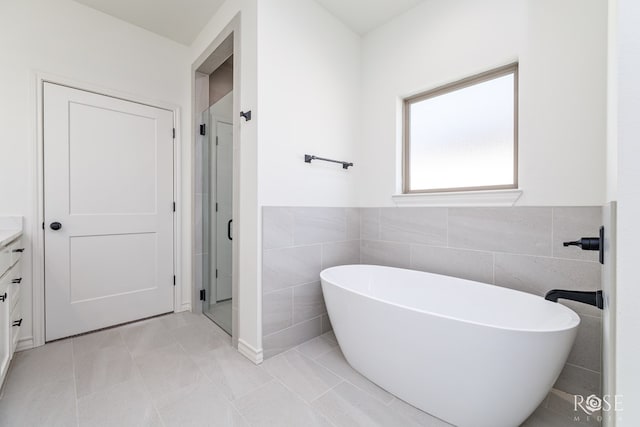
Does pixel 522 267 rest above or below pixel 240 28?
below

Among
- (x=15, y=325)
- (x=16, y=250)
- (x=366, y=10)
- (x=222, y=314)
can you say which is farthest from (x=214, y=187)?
(x=366, y=10)

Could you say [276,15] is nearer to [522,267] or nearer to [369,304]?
[369,304]

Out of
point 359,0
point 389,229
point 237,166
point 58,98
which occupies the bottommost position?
point 389,229

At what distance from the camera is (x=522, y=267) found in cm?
165

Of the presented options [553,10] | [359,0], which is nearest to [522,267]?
[553,10]

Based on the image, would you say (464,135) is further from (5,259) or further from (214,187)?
(5,259)

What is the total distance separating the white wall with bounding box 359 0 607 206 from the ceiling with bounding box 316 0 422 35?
102mm

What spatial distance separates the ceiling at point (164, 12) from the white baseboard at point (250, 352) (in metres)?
2.67

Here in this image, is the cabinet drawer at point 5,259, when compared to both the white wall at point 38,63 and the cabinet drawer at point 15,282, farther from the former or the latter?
the white wall at point 38,63

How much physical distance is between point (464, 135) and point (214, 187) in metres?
2.22

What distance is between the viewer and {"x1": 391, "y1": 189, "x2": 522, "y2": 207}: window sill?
169 centimetres

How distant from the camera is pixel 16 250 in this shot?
173 cm

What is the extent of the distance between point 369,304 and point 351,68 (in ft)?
6.95

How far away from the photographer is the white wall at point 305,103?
1838 millimetres
